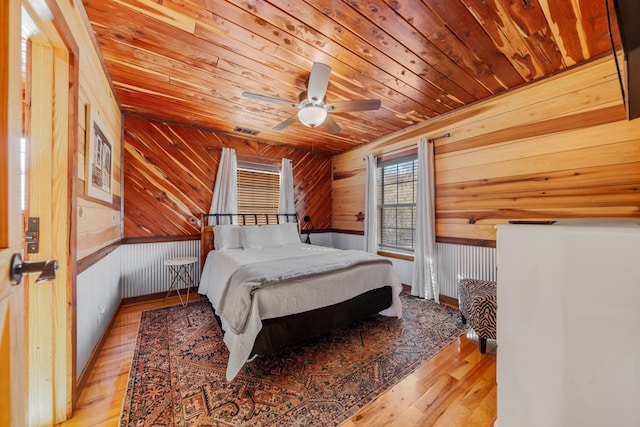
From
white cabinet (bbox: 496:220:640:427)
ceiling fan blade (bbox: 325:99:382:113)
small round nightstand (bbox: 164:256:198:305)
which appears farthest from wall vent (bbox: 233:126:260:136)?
white cabinet (bbox: 496:220:640:427)

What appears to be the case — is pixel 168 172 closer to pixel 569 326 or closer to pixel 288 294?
pixel 288 294

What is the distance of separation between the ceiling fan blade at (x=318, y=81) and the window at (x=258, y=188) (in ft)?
7.43

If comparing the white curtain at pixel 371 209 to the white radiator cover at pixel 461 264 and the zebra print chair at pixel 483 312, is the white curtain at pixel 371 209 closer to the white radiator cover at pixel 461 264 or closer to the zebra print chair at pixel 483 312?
the white radiator cover at pixel 461 264

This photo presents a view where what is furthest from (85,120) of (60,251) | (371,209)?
(371,209)

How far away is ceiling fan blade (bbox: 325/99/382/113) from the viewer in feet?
7.27

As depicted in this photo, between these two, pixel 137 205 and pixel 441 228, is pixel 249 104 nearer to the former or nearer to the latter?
pixel 137 205

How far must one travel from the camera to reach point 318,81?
6.55 feet

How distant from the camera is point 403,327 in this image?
2.58 metres

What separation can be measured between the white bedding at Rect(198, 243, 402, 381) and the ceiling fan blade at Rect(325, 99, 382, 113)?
1468 mm

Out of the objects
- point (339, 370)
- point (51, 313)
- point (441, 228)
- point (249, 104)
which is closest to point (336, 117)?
point (249, 104)

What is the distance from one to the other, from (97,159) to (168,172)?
5.14 feet

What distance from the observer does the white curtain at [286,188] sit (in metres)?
4.39

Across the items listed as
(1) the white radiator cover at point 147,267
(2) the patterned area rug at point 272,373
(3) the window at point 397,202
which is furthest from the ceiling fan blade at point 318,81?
(1) the white radiator cover at point 147,267

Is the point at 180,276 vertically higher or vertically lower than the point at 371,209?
lower
